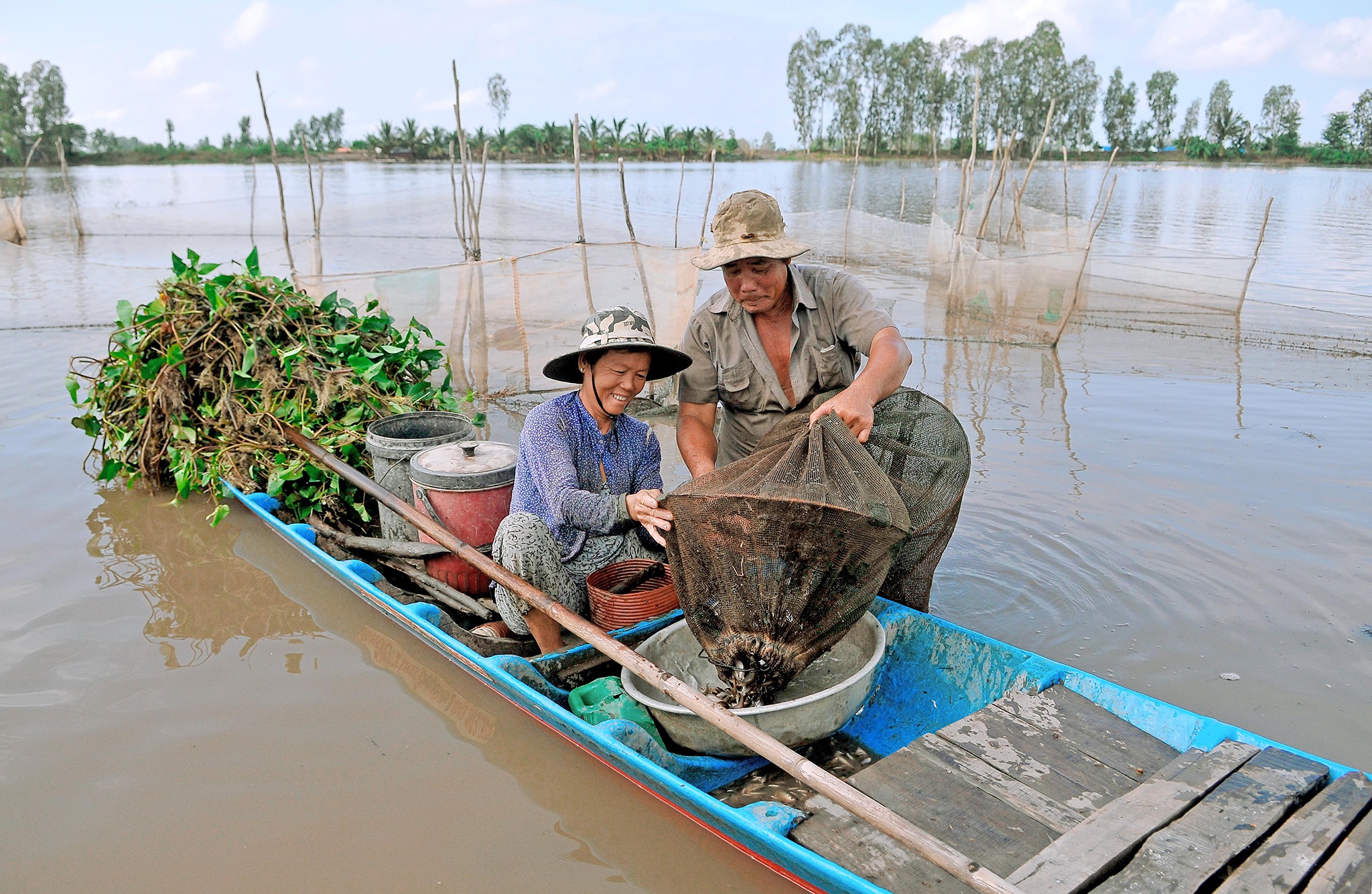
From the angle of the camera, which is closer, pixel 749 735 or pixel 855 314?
pixel 749 735

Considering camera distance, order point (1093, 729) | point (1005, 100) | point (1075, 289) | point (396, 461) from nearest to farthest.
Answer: point (1093, 729)
point (396, 461)
point (1075, 289)
point (1005, 100)

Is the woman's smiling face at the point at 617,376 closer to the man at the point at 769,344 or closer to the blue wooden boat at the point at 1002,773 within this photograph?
the man at the point at 769,344

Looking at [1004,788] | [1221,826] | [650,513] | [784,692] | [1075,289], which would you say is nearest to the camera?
[1221,826]

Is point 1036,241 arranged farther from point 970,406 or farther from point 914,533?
point 914,533

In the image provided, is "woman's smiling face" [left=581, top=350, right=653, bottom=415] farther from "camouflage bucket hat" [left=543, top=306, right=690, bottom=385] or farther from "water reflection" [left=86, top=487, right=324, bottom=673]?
"water reflection" [left=86, top=487, right=324, bottom=673]

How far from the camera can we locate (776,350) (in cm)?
314

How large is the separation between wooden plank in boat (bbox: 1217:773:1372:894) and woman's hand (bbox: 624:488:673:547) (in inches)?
56.9

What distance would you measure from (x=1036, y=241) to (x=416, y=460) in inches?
388

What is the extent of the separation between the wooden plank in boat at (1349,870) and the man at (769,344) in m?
1.69

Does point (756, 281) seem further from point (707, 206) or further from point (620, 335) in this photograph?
point (707, 206)

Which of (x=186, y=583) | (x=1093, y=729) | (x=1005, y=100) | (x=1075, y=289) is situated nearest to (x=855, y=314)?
(x=1093, y=729)

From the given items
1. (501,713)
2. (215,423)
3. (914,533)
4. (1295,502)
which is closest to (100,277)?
(215,423)

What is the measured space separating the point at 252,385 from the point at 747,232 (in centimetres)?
291

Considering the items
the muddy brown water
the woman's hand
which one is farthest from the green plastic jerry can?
the woman's hand
